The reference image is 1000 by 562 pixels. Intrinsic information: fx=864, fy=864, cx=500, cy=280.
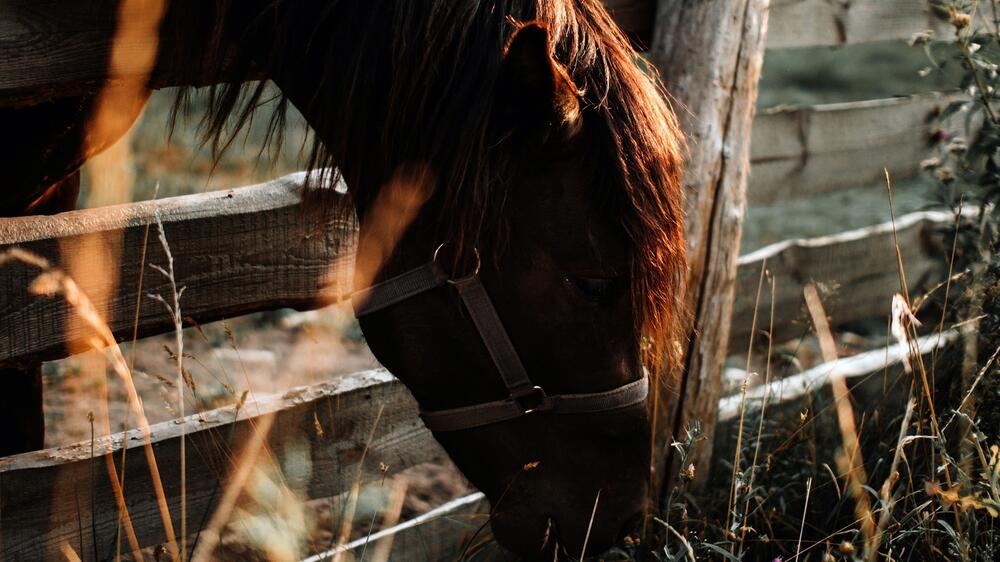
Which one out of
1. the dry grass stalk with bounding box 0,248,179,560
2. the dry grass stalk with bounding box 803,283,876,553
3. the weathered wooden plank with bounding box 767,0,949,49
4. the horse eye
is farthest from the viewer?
the weathered wooden plank with bounding box 767,0,949,49

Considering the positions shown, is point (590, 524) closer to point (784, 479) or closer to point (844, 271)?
point (784, 479)

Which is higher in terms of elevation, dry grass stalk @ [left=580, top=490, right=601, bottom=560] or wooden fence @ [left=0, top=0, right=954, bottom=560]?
wooden fence @ [left=0, top=0, right=954, bottom=560]

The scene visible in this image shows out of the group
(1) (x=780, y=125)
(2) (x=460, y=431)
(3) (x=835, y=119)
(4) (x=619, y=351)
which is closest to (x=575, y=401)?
(4) (x=619, y=351)

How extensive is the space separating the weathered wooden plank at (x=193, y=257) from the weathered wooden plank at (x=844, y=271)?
5.75ft

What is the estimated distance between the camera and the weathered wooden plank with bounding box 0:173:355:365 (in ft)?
6.02

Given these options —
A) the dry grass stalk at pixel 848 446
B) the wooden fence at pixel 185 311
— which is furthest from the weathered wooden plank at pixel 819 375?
the dry grass stalk at pixel 848 446

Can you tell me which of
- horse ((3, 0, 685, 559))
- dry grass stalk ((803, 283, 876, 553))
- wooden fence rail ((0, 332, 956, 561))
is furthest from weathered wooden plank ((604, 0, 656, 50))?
wooden fence rail ((0, 332, 956, 561))

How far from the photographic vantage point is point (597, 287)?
1.64 m

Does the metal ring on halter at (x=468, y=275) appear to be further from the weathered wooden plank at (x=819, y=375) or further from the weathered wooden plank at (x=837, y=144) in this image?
the weathered wooden plank at (x=837, y=144)

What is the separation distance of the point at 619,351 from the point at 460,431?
1.23 ft

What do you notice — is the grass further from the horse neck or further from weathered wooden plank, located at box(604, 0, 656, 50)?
weathered wooden plank, located at box(604, 0, 656, 50)

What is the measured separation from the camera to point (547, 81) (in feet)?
4.74

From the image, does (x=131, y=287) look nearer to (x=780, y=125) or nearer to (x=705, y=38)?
(x=705, y=38)

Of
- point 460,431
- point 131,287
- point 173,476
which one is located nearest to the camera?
point 460,431
